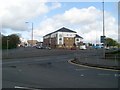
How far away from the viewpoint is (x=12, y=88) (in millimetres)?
11969

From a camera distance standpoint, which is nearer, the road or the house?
the road

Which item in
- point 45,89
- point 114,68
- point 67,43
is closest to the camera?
point 45,89

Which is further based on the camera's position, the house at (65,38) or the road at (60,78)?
the house at (65,38)

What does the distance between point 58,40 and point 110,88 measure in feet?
507

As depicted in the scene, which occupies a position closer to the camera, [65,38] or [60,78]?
[60,78]

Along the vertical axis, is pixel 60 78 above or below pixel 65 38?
below

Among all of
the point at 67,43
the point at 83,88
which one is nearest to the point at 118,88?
the point at 83,88

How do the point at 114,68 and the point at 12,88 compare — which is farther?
the point at 114,68

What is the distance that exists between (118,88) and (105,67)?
11.9 meters

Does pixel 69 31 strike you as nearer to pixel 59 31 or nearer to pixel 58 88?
pixel 59 31

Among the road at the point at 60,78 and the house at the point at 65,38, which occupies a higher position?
the house at the point at 65,38

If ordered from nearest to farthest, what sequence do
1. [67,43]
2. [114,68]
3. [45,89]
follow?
[45,89] < [114,68] < [67,43]

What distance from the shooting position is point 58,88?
11812 mm

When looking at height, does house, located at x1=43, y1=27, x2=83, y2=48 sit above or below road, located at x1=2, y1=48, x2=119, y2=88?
above
